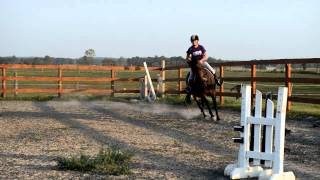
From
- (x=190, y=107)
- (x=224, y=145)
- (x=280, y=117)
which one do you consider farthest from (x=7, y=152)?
(x=190, y=107)

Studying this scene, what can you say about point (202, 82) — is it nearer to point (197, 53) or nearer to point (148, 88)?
point (197, 53)

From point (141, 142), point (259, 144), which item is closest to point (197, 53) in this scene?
point (141, 142)

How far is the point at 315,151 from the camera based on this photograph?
8.80 metres

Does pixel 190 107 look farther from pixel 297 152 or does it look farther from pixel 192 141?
pixel 297 152

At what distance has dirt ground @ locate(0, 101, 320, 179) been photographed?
6.92 m

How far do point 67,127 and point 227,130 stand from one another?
363cm

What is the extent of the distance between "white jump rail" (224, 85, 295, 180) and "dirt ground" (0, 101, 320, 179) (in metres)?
0.35

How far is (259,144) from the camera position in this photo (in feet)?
21.4

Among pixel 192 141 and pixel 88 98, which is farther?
pixel 88 98

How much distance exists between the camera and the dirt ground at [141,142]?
692 cm

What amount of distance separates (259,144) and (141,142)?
11.2ft

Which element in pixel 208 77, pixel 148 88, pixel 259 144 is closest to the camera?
pixel 259 144

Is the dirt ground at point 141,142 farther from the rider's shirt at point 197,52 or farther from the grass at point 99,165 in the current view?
the rider's shirt at point 197,52

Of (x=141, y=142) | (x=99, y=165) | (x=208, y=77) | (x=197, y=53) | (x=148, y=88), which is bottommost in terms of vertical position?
(x=141, y=142)
